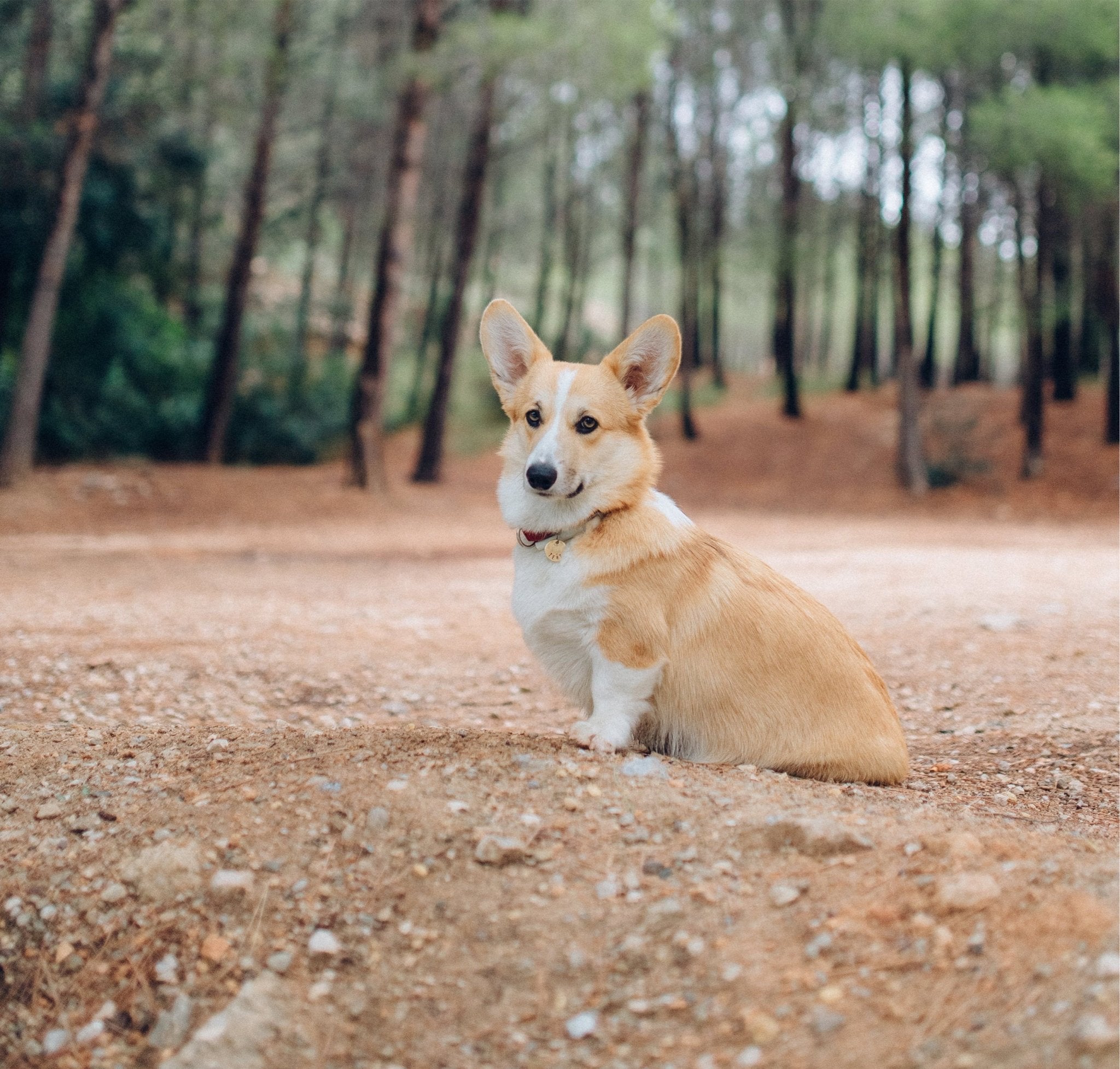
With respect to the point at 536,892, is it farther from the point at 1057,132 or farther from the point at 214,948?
the point at 1057,132

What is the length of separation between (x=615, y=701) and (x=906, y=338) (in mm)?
16850

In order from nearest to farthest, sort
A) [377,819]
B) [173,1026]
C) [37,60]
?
[173,1026], [377,819], [37,60]

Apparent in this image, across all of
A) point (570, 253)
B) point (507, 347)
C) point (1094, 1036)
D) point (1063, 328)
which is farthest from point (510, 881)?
point (570, 253)

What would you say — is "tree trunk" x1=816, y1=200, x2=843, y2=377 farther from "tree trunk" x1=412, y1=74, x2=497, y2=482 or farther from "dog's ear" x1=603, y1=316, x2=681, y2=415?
"dog's ear" x1=603, y1=316, x2=681, y2=415

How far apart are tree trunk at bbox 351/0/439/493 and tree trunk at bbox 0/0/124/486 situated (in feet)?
15.0

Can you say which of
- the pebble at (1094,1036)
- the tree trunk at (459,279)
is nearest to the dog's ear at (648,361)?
the pebble at (1094,1036)

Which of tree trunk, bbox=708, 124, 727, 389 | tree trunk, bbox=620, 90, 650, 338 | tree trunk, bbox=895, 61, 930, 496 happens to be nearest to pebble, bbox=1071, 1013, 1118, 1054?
tree trunk, bbox=895, 61, 930, 496

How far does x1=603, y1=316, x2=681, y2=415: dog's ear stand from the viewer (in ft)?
12.8

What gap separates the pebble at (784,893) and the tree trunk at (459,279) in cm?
1648

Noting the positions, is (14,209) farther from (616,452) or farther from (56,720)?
(616,452)

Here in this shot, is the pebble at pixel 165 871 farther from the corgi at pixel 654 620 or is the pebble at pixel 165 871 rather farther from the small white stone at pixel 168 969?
the corgi at pixel 654 620

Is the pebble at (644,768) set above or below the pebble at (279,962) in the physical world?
above

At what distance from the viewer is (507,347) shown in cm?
422

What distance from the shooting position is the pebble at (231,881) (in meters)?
3.20
